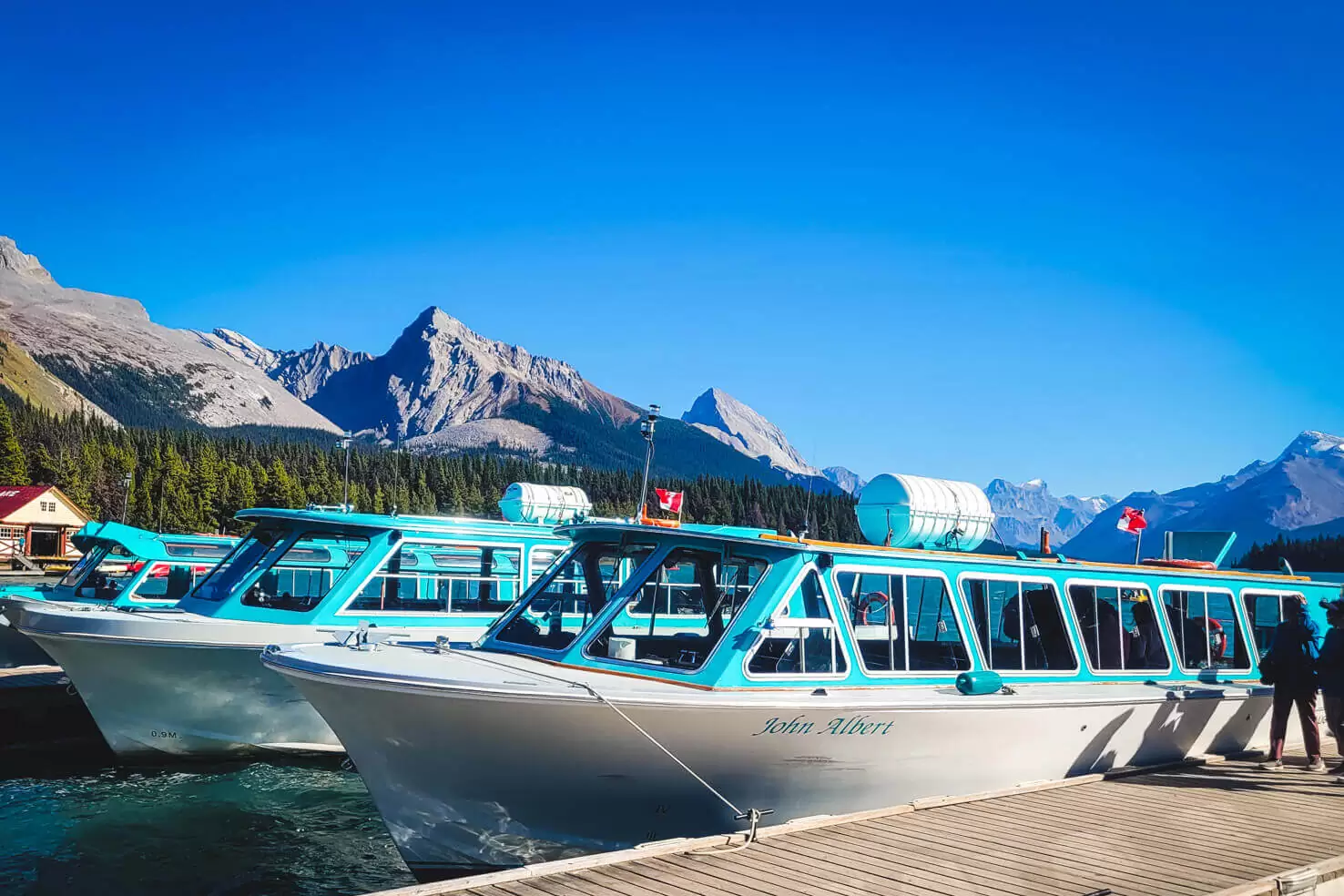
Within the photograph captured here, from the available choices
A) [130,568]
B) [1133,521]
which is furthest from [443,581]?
[1133,521]

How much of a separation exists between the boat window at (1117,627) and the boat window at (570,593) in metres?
5.38

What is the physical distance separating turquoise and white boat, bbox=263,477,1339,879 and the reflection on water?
93.6 inches

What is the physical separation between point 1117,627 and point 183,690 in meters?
12.8

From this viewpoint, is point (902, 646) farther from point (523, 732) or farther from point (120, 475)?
point (120, 475)

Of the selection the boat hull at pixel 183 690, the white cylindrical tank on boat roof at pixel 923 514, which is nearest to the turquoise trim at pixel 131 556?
the boat hull at pixel 183 690

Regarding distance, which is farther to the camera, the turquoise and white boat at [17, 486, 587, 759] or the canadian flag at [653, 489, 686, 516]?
the canadian flag at [653, 489, 686, 516]

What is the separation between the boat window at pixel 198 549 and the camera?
20.6 meters

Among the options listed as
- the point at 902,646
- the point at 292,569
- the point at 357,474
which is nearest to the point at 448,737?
→ the point at 902,646

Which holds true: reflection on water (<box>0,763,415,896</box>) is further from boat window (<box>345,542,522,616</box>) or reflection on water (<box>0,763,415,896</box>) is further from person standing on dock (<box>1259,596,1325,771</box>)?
person standing on dock (<box>1259,596,1325,771</box>)

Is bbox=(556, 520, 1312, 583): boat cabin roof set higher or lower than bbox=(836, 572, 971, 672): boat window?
higher

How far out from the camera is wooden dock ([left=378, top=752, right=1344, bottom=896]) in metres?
7.55

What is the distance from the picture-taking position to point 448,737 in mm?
9250

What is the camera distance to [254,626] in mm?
15102

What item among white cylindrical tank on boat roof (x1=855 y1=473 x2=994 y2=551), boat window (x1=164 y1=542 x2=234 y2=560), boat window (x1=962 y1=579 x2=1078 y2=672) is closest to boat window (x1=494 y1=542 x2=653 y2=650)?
boat window (x1=962 y1=579 x2=1078 y2=672)
